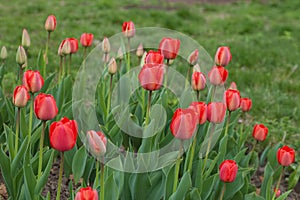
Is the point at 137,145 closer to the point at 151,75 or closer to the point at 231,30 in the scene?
the point at 151,75

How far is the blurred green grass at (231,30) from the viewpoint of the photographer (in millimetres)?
4152

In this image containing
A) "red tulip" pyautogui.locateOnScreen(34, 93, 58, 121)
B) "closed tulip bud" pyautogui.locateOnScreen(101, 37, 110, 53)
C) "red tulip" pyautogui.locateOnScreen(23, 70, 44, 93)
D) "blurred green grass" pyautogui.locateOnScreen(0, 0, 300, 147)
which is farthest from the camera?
"blurred green grass" pyautogui.locateOnScreen(0, 0, 300, 147)

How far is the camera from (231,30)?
654 cm

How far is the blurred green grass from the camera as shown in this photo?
13.6ft

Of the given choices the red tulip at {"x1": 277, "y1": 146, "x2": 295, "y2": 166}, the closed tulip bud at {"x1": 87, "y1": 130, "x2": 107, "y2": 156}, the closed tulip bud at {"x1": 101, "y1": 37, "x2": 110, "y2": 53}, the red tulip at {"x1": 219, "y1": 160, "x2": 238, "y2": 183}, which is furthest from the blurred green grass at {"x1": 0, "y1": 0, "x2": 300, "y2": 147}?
the closed tulip bud at {"x1": 87, "y1": 130, "x2": 107, "y2": 156}

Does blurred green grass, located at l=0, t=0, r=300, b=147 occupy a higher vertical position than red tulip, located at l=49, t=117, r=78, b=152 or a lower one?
lower

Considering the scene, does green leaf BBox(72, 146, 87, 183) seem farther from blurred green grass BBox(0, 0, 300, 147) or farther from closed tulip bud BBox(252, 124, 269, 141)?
blurred green grass BBox(0, 0, 300, 147)

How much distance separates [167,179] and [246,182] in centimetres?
45

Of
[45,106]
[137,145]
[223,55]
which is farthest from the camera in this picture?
[137,145]

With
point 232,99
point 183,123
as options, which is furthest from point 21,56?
point 183,123

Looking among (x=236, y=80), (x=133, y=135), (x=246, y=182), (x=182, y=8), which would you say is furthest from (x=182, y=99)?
(x=182, y=8)

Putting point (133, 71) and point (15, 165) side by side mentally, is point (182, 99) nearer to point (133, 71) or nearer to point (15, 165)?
point (133, 71)

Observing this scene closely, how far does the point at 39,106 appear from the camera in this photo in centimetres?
169

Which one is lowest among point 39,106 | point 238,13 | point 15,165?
point 238,13
